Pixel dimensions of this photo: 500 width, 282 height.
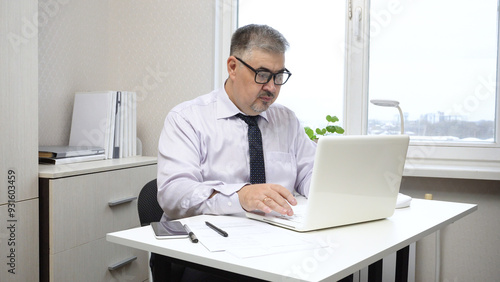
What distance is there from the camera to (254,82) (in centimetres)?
163

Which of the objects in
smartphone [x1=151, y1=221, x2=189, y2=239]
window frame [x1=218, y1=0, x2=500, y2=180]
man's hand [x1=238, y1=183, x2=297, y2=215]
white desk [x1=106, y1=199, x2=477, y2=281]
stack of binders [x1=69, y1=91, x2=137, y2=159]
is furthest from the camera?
stack of binders [x1=69, y1=91, x2=137, y2=159]

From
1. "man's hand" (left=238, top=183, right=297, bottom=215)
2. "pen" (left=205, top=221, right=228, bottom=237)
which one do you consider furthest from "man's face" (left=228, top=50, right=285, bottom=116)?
"pen" (left=205, top=221, right=228, bottom=237)

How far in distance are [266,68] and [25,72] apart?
96 cm

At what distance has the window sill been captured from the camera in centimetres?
210

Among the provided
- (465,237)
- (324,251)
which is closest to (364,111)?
(465,237)

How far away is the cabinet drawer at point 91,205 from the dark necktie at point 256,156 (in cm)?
79

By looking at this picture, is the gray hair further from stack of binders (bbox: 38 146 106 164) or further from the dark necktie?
stack of binders (bbox: 38 146 106 164)

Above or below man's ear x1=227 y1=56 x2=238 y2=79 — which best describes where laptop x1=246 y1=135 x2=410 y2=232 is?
below

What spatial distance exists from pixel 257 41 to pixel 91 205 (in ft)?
3.44

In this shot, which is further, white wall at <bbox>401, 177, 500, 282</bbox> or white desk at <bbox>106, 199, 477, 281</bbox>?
white wall at <bbox>401, 177, 500, 282</bbox>

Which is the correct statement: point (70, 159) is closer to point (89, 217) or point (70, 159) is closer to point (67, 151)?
point (67, 151)

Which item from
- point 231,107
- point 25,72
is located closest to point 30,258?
point 25,72

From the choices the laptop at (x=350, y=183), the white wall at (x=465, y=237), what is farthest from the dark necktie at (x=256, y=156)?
the white wall at (x=465, y=237)

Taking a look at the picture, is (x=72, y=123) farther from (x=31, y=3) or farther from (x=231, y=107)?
(x=231, y=107)
